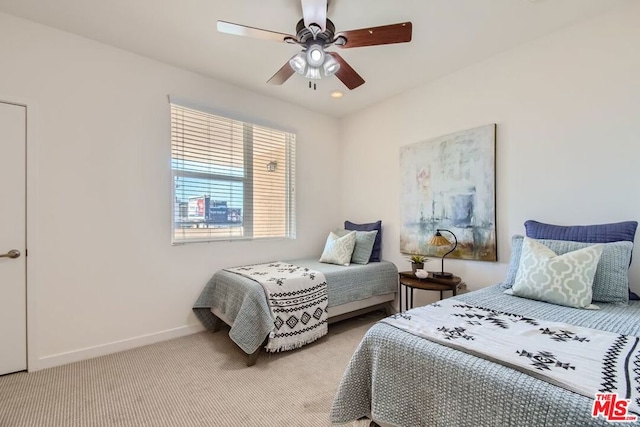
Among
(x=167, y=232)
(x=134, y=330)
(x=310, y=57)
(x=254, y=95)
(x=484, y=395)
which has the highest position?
(x=254, y=95)

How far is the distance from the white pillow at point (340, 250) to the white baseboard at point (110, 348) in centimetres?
156

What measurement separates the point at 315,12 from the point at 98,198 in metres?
2.28

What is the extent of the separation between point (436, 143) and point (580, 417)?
2656 mm

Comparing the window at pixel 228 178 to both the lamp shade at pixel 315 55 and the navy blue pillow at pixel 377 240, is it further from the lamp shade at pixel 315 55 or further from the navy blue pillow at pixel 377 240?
the lamp shade at pixel 315 55

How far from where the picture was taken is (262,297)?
240cm

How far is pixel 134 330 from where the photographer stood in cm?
264

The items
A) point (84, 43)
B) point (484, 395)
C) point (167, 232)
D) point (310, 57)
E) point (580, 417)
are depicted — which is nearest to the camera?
point (580, 417)

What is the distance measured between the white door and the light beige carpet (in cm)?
23

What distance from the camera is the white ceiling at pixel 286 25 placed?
2.04 metres

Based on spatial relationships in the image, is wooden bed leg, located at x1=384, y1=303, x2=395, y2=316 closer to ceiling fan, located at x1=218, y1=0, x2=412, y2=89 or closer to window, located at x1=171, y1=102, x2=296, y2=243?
window, located at x1=171, y1=102, x2=296, y2=243

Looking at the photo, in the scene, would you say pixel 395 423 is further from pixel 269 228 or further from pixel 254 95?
pixel 254 95

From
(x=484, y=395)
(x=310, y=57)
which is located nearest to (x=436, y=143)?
(x=310, y=57)

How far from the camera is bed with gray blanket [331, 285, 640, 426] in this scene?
899 millimetres

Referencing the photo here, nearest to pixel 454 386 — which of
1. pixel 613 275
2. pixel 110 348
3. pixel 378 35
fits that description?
pixel 613 275
